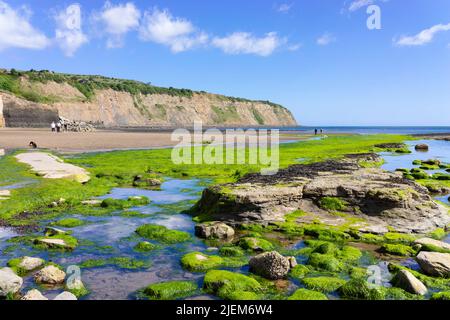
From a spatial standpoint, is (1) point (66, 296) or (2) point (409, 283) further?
(2) point (409, 283)

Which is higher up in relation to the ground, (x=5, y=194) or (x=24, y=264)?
(x=5, y=194)

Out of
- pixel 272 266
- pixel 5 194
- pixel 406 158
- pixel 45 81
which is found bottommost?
pixel 406 158

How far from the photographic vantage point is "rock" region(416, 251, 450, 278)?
1060 centimetres

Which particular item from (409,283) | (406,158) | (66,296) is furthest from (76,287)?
(406,158)

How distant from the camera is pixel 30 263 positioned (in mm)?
10609

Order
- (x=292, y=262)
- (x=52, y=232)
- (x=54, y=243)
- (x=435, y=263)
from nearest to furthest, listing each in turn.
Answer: (x=435, y=263), (x=292, y=262), (x=54, y=243), (x=52, y=232)

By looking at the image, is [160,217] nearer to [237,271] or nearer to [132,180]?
[237,271]

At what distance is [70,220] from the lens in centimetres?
1546

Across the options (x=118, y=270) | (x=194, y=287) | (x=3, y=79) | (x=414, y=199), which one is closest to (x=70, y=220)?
(x=118, y=270)

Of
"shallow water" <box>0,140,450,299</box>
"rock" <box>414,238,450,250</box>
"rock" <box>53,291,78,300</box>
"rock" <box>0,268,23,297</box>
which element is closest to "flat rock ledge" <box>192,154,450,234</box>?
"shallow water" <box>0,140,450,299</box>

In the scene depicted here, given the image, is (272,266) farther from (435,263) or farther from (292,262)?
(435,263)

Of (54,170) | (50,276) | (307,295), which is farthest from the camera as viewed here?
(54,170)

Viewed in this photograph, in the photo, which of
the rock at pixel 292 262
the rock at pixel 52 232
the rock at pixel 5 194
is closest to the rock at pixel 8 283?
the rock at pixel 52 232

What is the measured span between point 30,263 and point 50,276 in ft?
4.12
